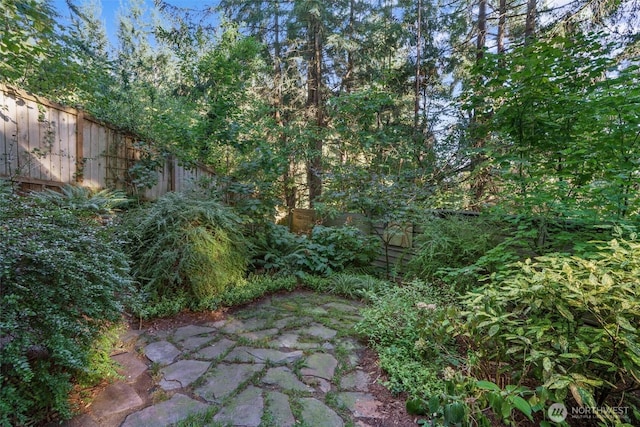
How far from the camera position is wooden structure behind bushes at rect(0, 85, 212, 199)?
299 centimetres

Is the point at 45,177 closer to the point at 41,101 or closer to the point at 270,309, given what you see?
the point at 41,101

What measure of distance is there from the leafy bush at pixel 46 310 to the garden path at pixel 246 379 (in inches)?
9.3

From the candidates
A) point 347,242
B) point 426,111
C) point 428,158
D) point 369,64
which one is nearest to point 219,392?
point 347,242

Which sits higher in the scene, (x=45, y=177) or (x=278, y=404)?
(x=45, y=177)

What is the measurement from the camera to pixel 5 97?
293 cm

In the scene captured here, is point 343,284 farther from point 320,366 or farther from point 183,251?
point 183,251

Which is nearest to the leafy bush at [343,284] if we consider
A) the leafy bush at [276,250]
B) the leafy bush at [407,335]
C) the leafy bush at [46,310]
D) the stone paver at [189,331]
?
the leafy bush at [276,250]

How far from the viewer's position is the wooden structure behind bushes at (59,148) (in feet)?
9.80

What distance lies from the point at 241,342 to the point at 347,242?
95.0 inches

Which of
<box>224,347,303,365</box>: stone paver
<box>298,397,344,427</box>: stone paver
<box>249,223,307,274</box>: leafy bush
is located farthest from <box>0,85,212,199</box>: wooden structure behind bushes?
<box>298,397,344,427</box>: stone paver

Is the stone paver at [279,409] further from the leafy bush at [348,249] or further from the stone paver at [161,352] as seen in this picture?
the leafy bush at [348,249]

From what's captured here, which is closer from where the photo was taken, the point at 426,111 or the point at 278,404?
the point at 278,404

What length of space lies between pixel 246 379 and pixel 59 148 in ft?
11.0

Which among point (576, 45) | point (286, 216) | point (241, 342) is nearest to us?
point (241, 342)
